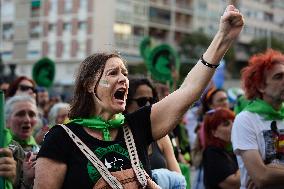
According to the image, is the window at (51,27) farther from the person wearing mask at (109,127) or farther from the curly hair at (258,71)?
the person wearing mask at (109,127)

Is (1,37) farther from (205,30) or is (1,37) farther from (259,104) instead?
(259,104)

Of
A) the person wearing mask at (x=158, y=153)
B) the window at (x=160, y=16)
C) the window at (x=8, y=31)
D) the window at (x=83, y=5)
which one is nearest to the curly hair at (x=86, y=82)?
the person wearing mask at (x=158, y=153)

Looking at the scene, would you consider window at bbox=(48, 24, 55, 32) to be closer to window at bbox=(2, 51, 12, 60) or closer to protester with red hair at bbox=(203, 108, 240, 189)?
window at bbox=(2, 51, 12, 60)

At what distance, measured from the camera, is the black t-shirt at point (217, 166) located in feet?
14.4

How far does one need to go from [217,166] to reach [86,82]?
2.03m

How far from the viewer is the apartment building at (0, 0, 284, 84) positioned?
164 feet

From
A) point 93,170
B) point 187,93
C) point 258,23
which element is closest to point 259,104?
point 187,93

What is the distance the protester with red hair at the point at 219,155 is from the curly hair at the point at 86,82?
6.39 ft

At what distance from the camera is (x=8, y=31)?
56.6 meters

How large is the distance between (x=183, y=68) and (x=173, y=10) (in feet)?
37.1

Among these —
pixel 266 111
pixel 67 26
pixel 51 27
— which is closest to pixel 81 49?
pixel 67 26

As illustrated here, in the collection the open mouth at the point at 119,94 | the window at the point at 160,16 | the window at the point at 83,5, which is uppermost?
the window at the point at 83,5

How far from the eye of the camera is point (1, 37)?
57.0 m

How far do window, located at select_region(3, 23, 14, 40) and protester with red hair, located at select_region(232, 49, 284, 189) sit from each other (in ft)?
178
